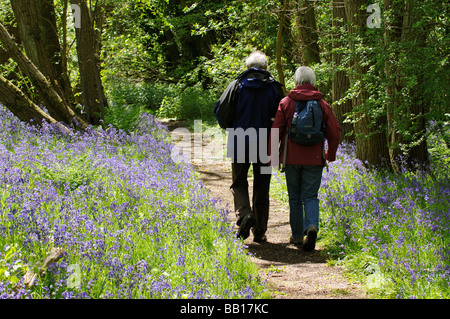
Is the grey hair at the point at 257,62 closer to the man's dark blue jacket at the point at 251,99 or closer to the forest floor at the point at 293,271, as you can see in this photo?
the man's dark blue jacket at the point at 251,99

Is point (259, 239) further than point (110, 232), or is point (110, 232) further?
point (259, 239)

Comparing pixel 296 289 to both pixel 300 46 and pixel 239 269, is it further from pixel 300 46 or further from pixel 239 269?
pixel 300 46

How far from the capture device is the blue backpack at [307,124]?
6039mm

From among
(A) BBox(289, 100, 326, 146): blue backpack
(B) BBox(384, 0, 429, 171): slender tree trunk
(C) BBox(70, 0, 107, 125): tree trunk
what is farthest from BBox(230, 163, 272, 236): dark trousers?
(C) BBox(70, 0, 107, 125): tree trunk

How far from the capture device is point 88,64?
12414mm

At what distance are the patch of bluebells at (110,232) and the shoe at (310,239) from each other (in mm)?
947

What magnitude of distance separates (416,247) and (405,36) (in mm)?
3473

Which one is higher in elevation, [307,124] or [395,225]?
[307,124]

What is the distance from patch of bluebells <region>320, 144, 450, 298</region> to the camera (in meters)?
4.49

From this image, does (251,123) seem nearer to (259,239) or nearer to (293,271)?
(259,239)

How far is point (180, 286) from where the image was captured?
4.16 metres

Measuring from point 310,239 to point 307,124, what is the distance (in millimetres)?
1361

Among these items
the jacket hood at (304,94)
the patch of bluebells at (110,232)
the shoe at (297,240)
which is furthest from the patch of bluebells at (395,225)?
the jacket hood at (304,94)

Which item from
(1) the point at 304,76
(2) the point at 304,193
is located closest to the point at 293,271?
(2) the point at 304,193
